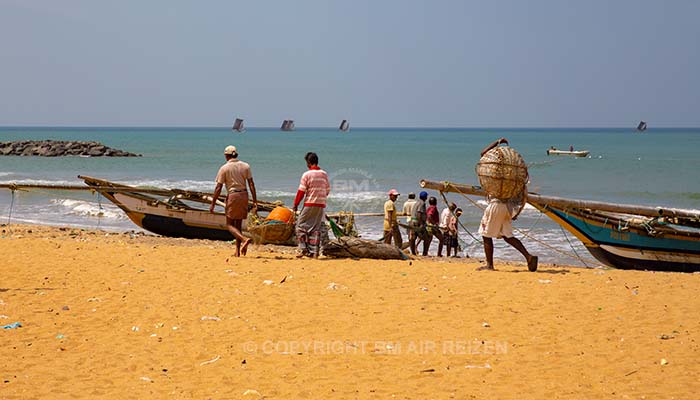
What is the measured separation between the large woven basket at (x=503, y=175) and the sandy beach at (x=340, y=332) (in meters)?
1.05

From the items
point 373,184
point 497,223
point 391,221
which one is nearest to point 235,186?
point 497,223

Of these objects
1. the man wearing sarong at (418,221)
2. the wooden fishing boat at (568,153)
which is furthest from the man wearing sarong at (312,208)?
the wooden fishing boat at (568,153)

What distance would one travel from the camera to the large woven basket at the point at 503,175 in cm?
937

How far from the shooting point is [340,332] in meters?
6.79

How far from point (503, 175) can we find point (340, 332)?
11.8 ft

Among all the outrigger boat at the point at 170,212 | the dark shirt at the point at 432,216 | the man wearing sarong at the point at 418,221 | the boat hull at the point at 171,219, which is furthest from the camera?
the boat hull at the point at 171,219

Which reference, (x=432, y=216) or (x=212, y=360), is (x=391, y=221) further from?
(x=212, y=360)

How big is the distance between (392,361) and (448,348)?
579 millimetres

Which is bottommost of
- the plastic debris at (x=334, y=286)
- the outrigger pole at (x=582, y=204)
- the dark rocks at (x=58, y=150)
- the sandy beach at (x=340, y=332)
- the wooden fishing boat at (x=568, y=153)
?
the sandy beach at (x=340, y=332)

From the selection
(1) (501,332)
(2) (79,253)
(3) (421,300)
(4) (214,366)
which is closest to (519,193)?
(3) (421,300)

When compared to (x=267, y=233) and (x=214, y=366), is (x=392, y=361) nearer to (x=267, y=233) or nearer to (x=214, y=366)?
(x=214, y=366)

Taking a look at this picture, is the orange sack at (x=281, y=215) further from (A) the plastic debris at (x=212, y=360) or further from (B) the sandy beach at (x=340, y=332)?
(A) the plastic debris at (x=212, y=360)

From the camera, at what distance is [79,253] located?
10844 millimetres

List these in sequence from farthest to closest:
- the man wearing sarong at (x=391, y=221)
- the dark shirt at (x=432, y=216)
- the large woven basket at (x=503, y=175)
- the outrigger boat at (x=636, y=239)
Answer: the dark shirt at (x=432, y=216)
the man wearing sarong at (x=391, y=221)
the outrigger boat at (x=636, y=239)
the large woven basket at (x=503, y=175)
